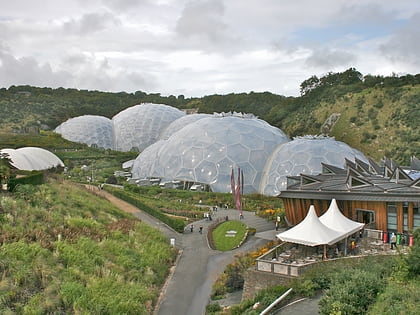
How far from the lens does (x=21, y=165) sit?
40.7 meters

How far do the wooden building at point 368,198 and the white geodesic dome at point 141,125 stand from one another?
46.2 meters

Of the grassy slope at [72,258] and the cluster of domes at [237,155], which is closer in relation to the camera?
the grassy slope at [72,258]

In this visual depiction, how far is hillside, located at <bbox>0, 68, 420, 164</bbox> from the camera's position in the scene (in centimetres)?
5741

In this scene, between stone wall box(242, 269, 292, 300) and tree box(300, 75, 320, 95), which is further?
tree box(300, 75, 320, 95)

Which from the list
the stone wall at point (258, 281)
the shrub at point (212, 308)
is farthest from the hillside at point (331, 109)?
the shrub at point (212, 308)

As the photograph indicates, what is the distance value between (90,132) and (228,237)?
2024 inches

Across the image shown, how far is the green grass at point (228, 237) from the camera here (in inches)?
967

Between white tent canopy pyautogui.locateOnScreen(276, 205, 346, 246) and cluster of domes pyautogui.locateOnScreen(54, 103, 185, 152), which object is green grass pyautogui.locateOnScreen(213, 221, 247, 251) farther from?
cluster of domes pyautogui.locateOnScreen(54, 103, 185, 152)

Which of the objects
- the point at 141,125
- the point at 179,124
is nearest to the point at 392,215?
the point at 179,124

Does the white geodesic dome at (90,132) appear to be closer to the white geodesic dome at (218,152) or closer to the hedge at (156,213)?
the white geodesic dome at (218,152)

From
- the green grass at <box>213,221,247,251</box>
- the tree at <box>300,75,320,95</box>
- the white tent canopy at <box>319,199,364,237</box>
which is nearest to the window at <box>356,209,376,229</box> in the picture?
the white tent canopy at <box>319,199,364,237</box>

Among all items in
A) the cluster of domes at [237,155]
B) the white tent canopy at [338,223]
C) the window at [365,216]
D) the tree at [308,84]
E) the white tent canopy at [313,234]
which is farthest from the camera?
the tree at [308,84]

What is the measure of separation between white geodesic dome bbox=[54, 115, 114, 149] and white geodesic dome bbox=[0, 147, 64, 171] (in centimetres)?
2363

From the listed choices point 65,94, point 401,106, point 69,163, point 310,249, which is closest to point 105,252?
point 310,249
